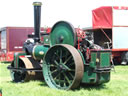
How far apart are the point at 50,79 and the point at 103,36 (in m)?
8.69

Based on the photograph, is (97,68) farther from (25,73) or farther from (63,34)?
(25,73)

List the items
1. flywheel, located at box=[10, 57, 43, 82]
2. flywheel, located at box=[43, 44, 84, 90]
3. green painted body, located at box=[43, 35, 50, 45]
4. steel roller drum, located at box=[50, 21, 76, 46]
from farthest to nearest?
flywheel, located at box=[10, 57, 43, 82] < green painted body, located at box=[43, 35, 50, 45] < steel roller drum, located at box=[50, 21, 76, 46] < flywheel, located at box=[43, 44, 84, 90]

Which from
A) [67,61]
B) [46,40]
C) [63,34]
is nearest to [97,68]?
[67,61]

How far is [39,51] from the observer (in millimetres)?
7773

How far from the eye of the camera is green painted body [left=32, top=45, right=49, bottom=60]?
7.64m

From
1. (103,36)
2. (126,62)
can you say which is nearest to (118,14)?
(103,36)

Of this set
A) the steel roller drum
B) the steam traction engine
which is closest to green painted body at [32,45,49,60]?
the steam traction engine

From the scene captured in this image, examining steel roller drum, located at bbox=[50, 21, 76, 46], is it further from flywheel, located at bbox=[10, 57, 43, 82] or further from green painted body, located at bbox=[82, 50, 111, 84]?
flywheel, located at bbox=[10, 57, 43, 82]

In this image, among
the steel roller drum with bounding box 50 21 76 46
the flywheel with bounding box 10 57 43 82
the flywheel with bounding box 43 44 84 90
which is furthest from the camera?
the flywheel with bounding box 10 57 43 82

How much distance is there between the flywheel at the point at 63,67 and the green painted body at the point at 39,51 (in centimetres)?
74

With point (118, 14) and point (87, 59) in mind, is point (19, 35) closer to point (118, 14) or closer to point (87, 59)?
point (118, 14)

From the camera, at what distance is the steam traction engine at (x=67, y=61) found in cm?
617

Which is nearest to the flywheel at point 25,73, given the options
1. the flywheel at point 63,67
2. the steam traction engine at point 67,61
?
the steam traction engine at point 67,61

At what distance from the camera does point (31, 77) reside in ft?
26.0
